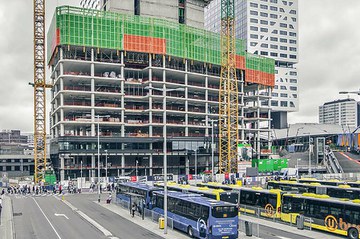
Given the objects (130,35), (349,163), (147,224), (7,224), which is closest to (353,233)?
(147,224)

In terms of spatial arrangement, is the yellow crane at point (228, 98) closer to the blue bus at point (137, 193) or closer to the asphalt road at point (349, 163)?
the asphalt road at point (349, 163)

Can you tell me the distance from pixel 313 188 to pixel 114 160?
237ft

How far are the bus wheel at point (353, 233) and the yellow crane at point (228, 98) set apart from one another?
84816 mm

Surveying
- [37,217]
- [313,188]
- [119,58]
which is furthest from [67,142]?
[313,188]

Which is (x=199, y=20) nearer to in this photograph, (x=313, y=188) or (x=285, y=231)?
(x=313, y=188)

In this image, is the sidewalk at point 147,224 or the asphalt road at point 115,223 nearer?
the sidewalk at point 147,224

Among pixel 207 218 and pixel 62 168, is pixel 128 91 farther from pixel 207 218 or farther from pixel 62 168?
pixel 207 218

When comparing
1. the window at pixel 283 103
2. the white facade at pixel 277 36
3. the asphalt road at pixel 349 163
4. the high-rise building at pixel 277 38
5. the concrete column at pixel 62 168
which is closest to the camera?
the asphalt road at pixel 349 163

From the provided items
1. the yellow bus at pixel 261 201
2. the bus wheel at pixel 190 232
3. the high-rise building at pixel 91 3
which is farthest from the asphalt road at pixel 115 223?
the high-rise building at pixel 91 3

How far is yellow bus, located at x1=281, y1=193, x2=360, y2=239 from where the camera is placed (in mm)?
32469

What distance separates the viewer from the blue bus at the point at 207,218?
102 feet

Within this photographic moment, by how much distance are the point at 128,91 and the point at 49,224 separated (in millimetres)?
80366

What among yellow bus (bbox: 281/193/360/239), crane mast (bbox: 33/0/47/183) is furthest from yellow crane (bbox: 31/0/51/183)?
yellow bus (bbox: 281/193/360/239)

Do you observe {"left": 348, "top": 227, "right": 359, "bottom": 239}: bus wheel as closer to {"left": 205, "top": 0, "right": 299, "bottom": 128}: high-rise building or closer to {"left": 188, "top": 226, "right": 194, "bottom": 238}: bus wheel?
{"left": 188, "top": 226, "right": 194, "bottom": 238}: bus wheel
